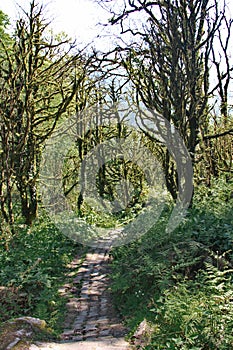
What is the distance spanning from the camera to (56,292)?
22.0 feet

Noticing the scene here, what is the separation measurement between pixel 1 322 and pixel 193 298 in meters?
2.45

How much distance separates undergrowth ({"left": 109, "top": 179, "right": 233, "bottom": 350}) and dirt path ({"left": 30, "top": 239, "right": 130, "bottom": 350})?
0.22 metres

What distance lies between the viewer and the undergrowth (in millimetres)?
3826

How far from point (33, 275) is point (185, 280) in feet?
8.61

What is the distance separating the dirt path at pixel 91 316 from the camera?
4.60 metres

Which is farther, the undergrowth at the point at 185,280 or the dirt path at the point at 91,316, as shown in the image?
the dirt path at the point at 91,316

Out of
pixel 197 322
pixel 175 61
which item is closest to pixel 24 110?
pixel 175 61

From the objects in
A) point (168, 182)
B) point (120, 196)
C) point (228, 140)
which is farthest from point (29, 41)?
point (120, 196)

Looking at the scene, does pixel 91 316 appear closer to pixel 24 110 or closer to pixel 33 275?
pixel 33 275

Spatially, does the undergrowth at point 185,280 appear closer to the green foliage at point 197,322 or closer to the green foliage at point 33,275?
the green foliage at point 197,322

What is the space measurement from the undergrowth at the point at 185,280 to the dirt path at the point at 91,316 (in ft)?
0.71

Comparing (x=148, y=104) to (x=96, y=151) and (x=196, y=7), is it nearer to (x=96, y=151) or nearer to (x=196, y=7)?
(x=196, y=7)

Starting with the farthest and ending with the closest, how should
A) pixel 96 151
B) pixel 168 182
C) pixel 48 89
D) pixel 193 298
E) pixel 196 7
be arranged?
pixel 96 151
pixel 48 89
pixel 168 182
pixel 196 7
pixel 193 298

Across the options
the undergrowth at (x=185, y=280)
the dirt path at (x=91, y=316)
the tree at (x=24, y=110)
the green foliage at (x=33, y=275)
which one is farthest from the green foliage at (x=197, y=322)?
the tree at (x=24, y=110)
